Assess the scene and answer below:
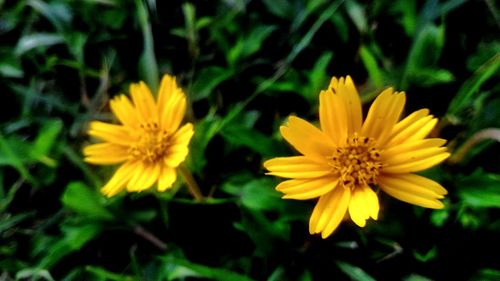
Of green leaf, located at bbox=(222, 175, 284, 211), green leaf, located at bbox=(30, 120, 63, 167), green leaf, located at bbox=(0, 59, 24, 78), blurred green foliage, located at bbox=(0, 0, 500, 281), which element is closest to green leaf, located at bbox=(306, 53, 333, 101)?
blurred green foliage, located at bbox=(0, 0, 500, 281)

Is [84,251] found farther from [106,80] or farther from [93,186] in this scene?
[106,80]

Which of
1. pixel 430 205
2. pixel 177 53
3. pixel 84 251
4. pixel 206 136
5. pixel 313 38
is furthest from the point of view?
pixel 177 53

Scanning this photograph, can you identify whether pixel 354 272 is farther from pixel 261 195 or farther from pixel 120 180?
pixel 120 180

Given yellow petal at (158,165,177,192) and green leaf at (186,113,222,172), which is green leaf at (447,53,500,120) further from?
yellow petal at (158,165,177,192)

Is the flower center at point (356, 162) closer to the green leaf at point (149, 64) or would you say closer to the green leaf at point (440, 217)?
the green leaf at point (440, 217)

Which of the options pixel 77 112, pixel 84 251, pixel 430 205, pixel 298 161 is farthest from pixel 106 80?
pixel 430 205

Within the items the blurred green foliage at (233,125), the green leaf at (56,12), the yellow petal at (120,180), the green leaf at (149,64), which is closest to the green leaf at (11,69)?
the blurred green foliage at (233,125)
